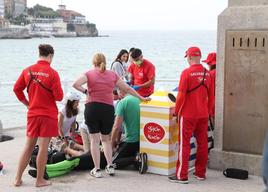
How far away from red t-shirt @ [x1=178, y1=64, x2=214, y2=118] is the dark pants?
1.07m

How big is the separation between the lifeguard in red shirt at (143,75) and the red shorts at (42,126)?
3005mm

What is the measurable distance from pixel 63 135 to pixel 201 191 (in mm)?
2335

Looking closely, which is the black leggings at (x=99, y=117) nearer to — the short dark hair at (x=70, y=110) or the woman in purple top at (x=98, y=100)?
the woman in purple top at (x=98, y=100)

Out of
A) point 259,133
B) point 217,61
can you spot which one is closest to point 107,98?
point 217,61

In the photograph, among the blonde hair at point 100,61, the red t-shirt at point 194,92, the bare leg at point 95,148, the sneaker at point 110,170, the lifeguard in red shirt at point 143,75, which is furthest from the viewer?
the lifeguard in red shirt at point 143,75

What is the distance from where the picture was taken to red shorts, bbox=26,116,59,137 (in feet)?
20.9

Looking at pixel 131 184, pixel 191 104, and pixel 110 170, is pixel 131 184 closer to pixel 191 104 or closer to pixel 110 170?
pixel 110 170

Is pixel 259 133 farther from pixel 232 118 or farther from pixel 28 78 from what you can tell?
pixel 28 78

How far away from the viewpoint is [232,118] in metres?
7.27

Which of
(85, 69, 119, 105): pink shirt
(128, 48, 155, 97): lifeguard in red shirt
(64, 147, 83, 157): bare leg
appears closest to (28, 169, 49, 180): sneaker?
(64, 147, 83, 157): bare leg

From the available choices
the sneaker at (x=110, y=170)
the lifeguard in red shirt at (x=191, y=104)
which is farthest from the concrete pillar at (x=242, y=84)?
the sneaker at (x=110, y=170)

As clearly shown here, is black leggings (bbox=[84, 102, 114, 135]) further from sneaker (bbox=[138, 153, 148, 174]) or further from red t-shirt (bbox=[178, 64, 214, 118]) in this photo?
red t-shirt (bbox=[178, 64, 214, 118])

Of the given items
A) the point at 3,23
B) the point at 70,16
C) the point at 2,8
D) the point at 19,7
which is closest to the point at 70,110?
the point at 3,23

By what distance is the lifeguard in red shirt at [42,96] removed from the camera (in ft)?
20.6
